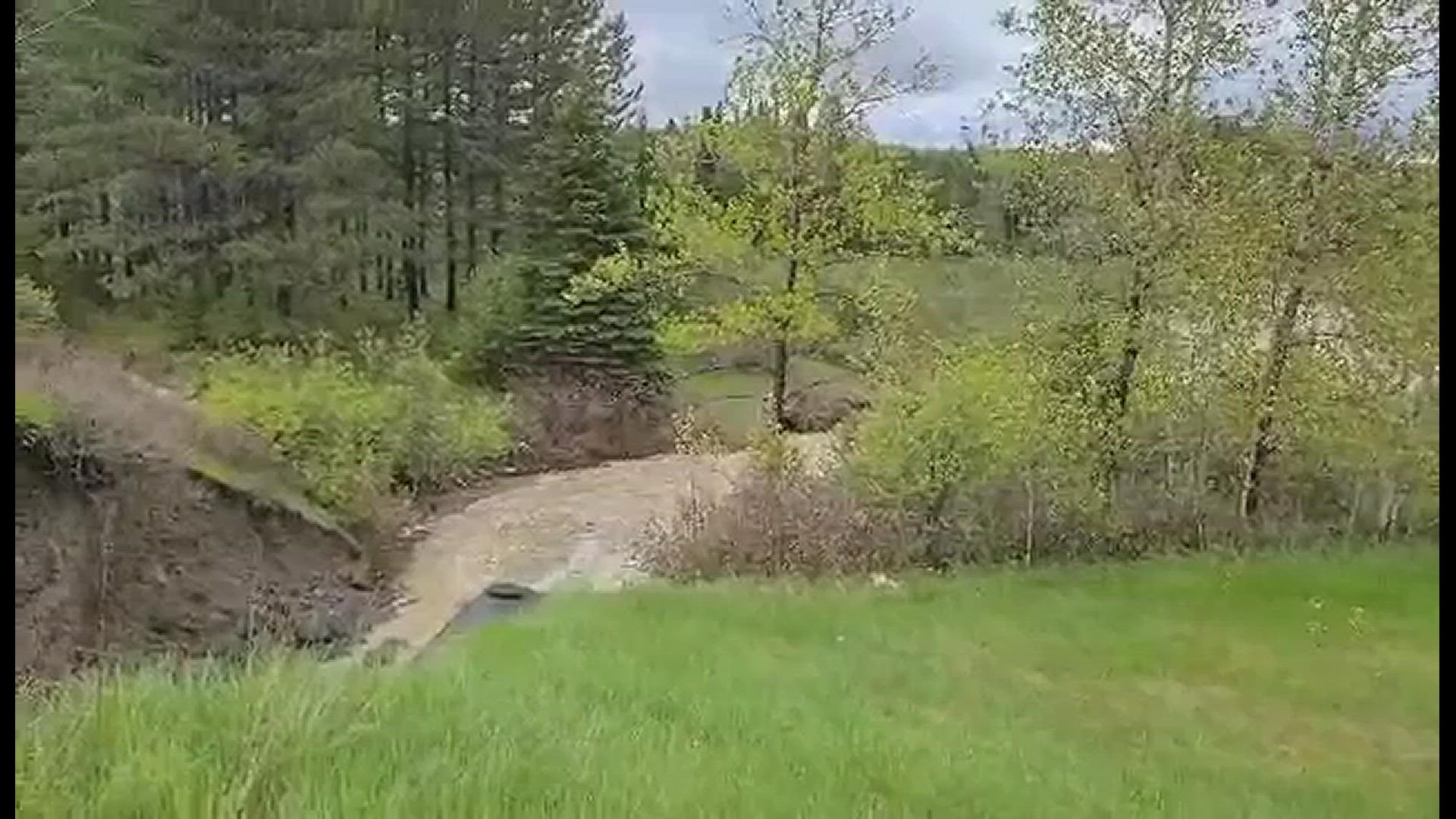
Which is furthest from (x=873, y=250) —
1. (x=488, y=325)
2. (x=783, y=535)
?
(x=488, y=325)

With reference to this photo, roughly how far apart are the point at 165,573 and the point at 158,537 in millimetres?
236

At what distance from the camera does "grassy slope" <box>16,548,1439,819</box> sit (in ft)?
4.08

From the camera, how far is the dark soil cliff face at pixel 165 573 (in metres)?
2.00

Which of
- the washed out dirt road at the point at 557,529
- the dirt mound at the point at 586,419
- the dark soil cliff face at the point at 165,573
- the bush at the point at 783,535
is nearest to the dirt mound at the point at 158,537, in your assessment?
the dark soil cliff face at the point at 165,573

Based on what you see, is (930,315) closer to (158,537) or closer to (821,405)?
(821,405)

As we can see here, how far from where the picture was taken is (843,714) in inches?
81.6

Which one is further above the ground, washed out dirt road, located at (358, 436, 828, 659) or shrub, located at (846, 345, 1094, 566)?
shrub, located at (846, 345, 1094, 566)

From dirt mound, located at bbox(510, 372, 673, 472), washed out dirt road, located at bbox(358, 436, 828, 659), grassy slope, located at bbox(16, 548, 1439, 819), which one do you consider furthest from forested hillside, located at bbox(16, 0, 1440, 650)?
dirt mound, located at bbox(510, 372, 673, 472)

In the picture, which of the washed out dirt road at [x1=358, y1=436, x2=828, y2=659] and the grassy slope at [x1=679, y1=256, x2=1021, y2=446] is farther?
the grassy slope at [x1=679, y1=256, x2=1021, y2=446]

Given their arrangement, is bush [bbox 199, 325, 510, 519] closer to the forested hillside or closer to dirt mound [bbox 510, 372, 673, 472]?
the forested hillside

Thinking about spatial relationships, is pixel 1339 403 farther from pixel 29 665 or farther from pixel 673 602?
pixel 29 665

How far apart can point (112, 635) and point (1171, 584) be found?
2.61m

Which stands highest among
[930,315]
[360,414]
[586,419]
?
[930,315]

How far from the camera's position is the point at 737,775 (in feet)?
5.03
